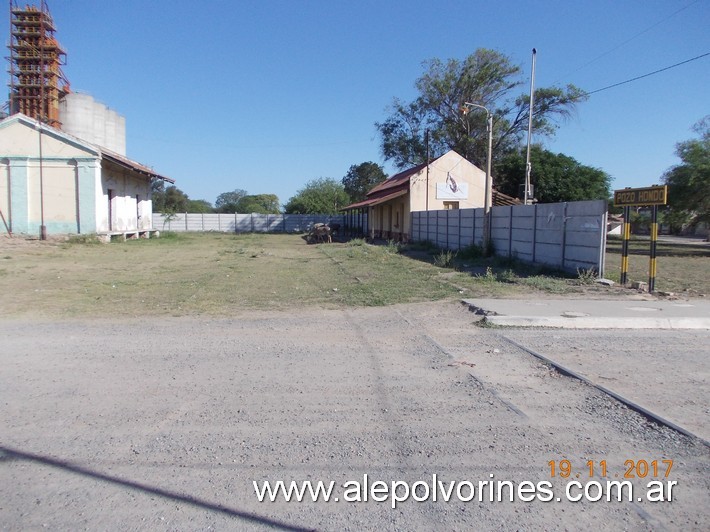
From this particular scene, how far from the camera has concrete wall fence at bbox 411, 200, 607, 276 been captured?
14508 mm

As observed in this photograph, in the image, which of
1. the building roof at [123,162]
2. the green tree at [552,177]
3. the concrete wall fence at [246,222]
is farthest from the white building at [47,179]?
the green tree at [552,177]

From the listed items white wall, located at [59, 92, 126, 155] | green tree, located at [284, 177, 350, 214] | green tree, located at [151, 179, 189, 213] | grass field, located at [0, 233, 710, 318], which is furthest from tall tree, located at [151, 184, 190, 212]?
grass field, located at [0, 233, 710, 318]

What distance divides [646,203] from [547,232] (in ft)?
12.8

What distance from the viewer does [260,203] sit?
111m

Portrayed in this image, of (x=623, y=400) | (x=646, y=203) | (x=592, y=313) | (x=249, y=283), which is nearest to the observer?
(x=623, y=400)

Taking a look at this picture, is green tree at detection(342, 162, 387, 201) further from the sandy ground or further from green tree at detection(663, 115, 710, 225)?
the sandy ground

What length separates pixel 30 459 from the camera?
401 centimetres

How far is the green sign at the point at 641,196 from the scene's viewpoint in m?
12.7

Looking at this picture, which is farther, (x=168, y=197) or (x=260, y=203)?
(x=260, y=203)

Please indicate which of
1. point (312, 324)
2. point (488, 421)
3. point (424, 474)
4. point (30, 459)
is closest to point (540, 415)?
point (488, 421)

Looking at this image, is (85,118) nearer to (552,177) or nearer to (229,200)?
(552,177)

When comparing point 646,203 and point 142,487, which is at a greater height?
point 646,203

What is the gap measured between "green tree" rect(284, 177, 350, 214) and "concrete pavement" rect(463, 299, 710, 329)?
208ft

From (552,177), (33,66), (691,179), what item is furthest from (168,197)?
(691,179)
